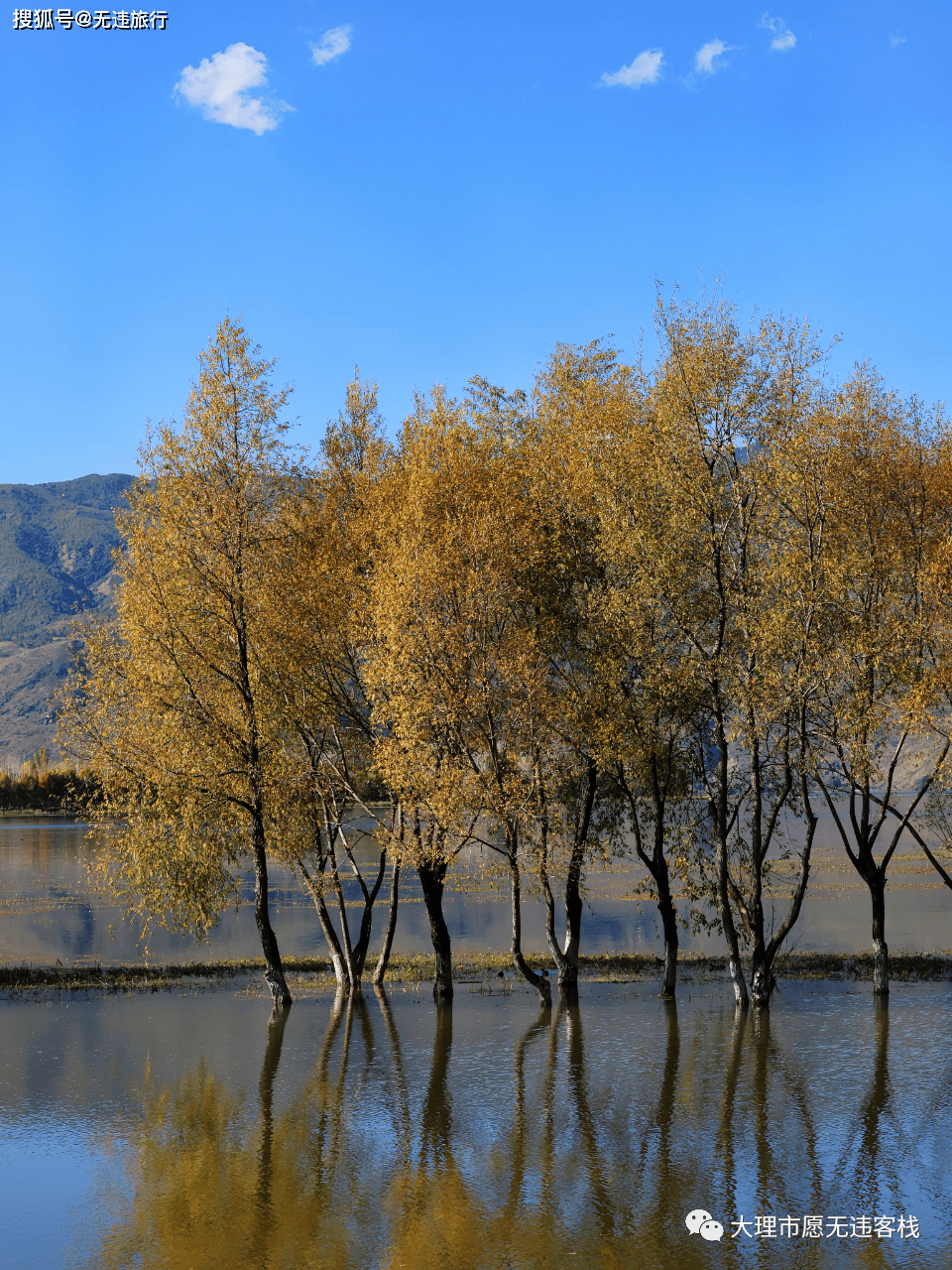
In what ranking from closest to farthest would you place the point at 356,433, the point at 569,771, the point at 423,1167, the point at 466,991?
the point at 423,1167 < the point at 569,771 < the point at 466,991 < the point at 356,433

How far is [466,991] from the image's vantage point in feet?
123

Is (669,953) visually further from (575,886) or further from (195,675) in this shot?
(195,675)

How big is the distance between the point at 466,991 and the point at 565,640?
12.8 m

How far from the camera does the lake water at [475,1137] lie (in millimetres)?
15367

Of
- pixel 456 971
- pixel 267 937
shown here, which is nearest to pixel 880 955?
pixel 456 971

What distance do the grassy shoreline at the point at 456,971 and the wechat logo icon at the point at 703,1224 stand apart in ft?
74.5

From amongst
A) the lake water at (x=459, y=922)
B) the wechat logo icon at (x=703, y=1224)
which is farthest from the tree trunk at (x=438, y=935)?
the wechat logo icon at (x=703, y=1224)

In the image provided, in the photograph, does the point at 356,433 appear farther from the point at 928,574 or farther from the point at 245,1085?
the point at 245,1085

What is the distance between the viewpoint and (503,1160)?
19.1 metres

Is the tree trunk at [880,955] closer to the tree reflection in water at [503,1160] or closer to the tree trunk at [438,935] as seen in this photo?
the tree reflection in water at [503,1160]

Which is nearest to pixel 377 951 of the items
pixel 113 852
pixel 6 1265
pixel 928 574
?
pixel 113 852

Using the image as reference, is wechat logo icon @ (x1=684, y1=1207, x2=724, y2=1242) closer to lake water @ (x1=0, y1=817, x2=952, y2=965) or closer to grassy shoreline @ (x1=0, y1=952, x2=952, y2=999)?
lake water @ (x1=0, y1=817, x2=952, y2=965)

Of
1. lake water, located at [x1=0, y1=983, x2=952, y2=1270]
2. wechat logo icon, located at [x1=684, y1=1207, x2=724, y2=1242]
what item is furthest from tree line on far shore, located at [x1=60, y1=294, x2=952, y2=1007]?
wechat logo icon, located at [x1=684, y1=1207, x2=724, y2=1242]

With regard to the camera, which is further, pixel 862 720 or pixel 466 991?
pixel 466 991
